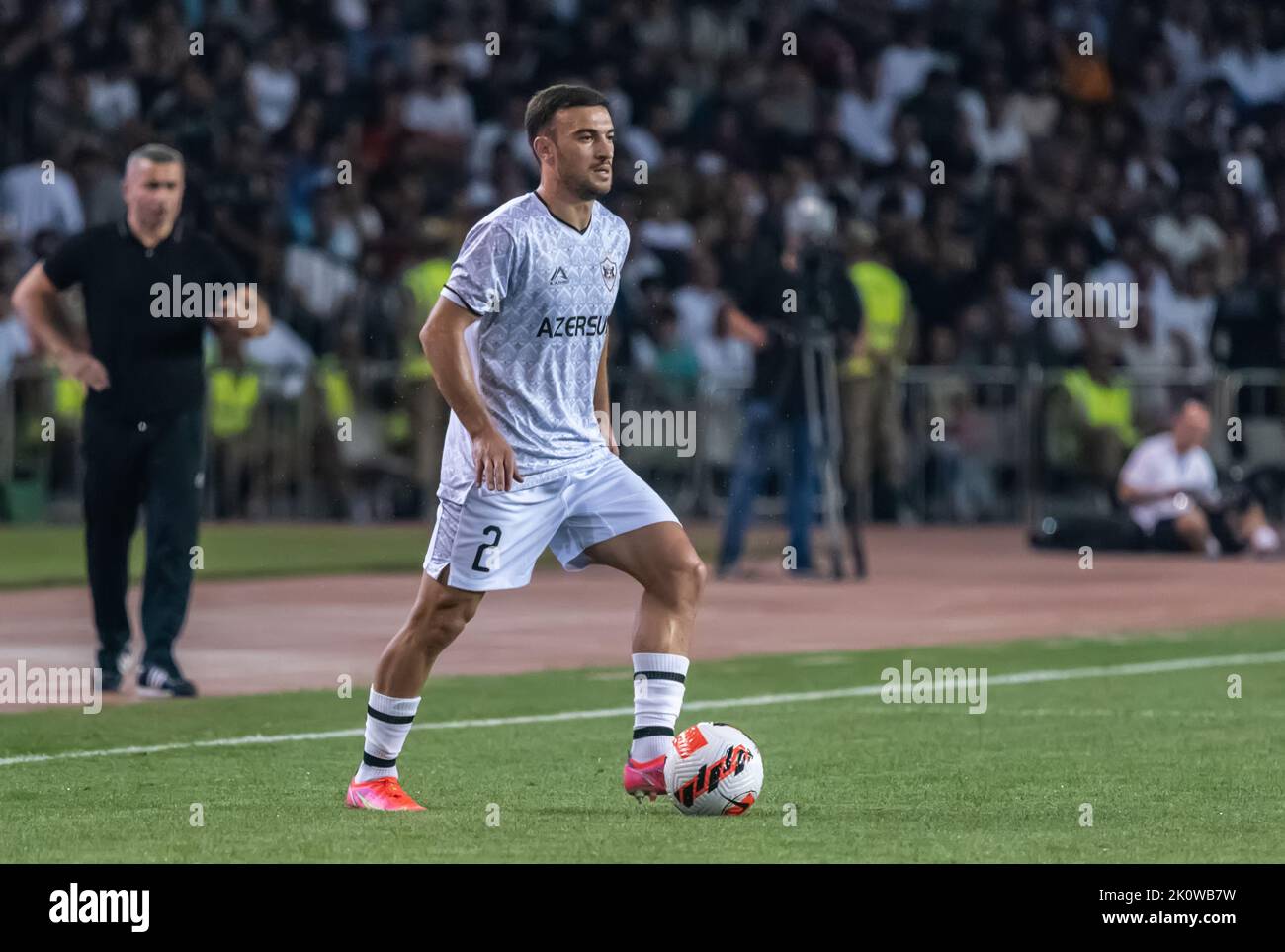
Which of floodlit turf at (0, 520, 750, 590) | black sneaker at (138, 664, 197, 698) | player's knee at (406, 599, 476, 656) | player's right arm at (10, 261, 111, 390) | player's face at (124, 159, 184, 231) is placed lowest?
floodlit turf at (0, 520, 750, 590)

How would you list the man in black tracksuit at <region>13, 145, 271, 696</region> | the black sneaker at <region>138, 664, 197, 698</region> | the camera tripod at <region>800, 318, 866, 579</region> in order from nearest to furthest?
the man in black tracksuit at <region>13, 145, 271, 696</region>, the black sneaker at <region>138, 664, 197, 698</region>, the camera tripod at <region>800, 318, 866, 579</region>

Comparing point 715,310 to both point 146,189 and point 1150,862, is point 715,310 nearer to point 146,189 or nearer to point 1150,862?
point 146,189

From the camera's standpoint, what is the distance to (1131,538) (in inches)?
923

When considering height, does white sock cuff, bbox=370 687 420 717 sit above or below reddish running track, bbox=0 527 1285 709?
above

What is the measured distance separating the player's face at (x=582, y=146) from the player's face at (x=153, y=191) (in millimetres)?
3830

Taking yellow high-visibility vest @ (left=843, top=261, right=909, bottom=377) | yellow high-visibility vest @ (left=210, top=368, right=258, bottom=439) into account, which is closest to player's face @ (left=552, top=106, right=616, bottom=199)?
yellow high-visibility vest @ (left=843, top=261, right=909, bottom=377)

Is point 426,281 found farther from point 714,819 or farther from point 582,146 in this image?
point 714,819

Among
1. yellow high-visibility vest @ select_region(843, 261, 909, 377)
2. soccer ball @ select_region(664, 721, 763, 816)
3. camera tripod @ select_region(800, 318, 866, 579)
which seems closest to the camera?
soccer ball @ select_region(664, 721, 763, 816)

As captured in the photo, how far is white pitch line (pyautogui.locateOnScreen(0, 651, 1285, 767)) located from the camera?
11.1 meters

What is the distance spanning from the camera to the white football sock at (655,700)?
9.49 meters

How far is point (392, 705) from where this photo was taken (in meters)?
9.33

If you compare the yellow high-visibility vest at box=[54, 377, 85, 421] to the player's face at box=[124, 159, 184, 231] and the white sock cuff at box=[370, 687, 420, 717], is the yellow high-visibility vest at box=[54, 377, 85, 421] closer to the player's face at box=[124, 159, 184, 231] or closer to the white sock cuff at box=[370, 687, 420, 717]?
the player's face at box=[124, 159, 184, 231]

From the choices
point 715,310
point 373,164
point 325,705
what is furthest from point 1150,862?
point 373,164

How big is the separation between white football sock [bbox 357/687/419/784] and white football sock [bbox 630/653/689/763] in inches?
31.1
